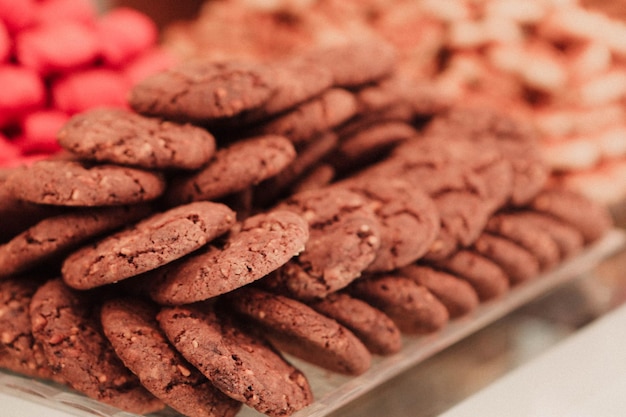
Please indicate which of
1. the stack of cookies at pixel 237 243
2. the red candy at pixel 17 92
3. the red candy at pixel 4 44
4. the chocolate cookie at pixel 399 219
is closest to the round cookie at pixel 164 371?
the stack of cookies at pixel 237 243

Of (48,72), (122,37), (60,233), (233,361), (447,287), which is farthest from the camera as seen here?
(122,37)

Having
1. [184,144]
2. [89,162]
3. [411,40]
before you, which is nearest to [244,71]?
[184,144]

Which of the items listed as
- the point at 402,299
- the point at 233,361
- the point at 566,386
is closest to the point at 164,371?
the point at 233,361

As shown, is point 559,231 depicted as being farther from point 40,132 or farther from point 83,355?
point 40,132

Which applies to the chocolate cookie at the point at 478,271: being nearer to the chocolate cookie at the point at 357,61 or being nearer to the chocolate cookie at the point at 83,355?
the chocolate cookie at the point at 357,61

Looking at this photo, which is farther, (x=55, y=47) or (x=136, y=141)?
(x=55, y=47)

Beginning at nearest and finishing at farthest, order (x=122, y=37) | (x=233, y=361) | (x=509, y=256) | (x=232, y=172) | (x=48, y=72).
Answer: (x=233, y=361) < (x=232, y=172) < (x=509, y=256) < (x=48, y=72) < (x=122, y=37)

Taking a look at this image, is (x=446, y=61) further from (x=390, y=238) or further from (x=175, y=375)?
(x=175, y=375)

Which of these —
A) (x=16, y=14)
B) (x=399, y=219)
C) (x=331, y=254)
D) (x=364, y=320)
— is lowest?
(x=364, y=320)
